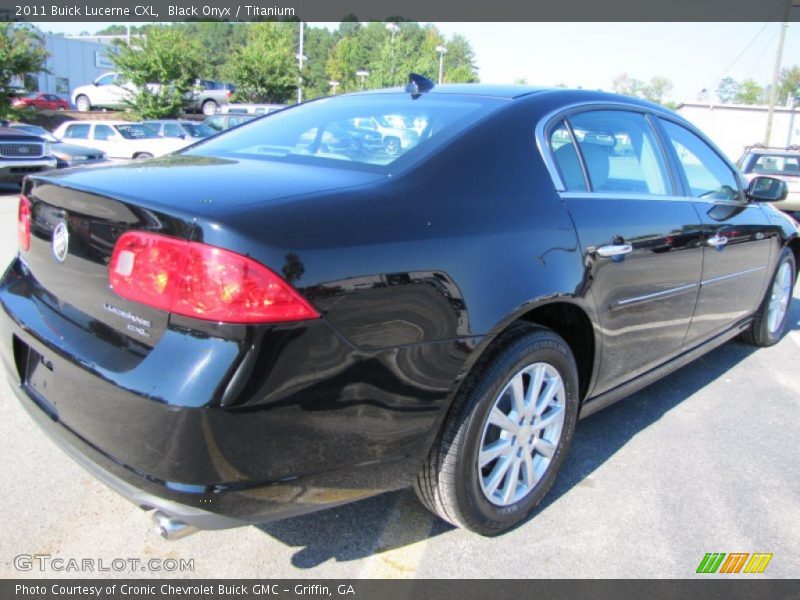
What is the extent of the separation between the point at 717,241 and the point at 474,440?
2.13m

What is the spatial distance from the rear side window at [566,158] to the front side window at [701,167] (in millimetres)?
1006

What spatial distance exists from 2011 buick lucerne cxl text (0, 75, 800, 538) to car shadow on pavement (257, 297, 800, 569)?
29 centimetres

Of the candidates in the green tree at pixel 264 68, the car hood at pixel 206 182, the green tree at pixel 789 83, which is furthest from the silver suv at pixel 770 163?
the green tree at pixel 789 83

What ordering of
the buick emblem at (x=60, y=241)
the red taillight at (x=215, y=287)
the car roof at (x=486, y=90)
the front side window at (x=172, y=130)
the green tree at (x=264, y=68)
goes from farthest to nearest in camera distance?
1. the green tree at (x=264, y=68)
2. the front side window at (x=172, y=130)
3. the car roof at (x=486, y=90)
4. the buick emblem at (x=60, y=241)
5. the red taillight at (x=215, y=287)

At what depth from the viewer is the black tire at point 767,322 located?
4.78 metres

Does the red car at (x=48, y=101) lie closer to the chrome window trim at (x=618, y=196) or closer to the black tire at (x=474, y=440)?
the chrome window trim at (x=618, y=196)

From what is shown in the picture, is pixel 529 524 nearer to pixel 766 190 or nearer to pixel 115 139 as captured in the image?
pixel 766 190

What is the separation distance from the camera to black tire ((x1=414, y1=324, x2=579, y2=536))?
2.22 meters

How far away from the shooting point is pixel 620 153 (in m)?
3.11

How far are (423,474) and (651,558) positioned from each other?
958mm
